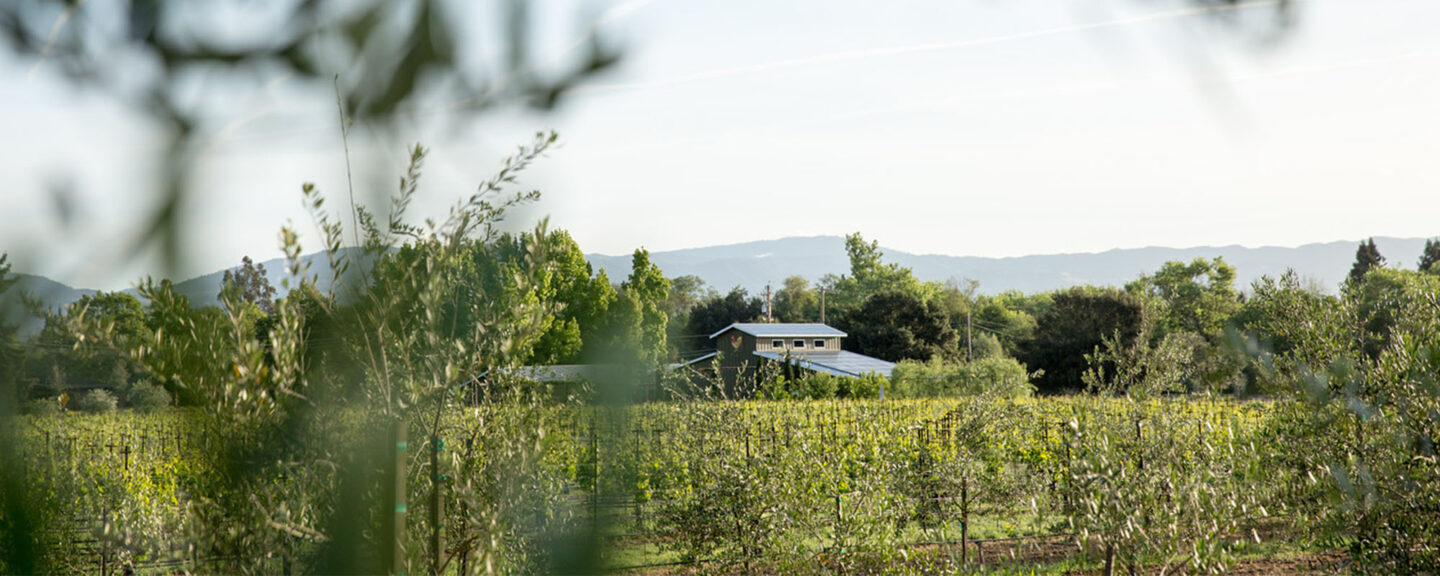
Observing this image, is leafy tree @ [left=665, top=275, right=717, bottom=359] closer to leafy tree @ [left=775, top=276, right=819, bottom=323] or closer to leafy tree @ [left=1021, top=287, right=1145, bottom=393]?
leafy tree @ [left=1021, top=287, right=1145, bottom=393]

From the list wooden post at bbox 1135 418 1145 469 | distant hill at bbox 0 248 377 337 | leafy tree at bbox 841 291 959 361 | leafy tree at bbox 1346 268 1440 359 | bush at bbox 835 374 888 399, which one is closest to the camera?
distant hill at bbox 0 248 377 337

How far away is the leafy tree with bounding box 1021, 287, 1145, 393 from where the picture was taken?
35.7m

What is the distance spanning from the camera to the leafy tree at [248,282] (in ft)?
1.54

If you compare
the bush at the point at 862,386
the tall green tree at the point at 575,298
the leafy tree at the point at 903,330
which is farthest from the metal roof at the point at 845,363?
the tall green tree at the point at 575,298

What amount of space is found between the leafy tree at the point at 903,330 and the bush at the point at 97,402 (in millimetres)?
42849

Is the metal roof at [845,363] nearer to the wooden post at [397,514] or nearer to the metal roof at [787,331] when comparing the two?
the metal roof at [787,331]

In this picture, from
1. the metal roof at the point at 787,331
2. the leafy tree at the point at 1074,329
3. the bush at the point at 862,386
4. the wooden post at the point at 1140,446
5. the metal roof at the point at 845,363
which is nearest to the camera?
the wooden post at the point at 1140,446

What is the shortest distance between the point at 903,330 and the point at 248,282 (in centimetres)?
4294

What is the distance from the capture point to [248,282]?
519 millimetres

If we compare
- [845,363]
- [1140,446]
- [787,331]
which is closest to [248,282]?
[1140,446]

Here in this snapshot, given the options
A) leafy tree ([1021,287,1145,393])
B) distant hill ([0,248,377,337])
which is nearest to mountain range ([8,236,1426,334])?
distant hill ([0,248,377,337])

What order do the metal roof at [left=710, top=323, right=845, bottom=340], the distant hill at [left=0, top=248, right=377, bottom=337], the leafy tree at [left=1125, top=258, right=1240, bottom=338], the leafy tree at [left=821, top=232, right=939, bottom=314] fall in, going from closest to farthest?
the distant hill at [left=0, top=248, right=377, bottom=337] < the leafy tree at [left=1125, top=258, right=1240, bottom=338] < the metal roof at [left=710, top=323, right=845, bottom=340] < the leafy tree at [left=821, top=232, right=939, bottom=314]

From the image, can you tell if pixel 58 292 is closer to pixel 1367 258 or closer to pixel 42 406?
pixel 42 406

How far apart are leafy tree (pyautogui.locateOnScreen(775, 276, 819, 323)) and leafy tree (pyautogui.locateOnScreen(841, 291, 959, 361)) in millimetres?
16364
